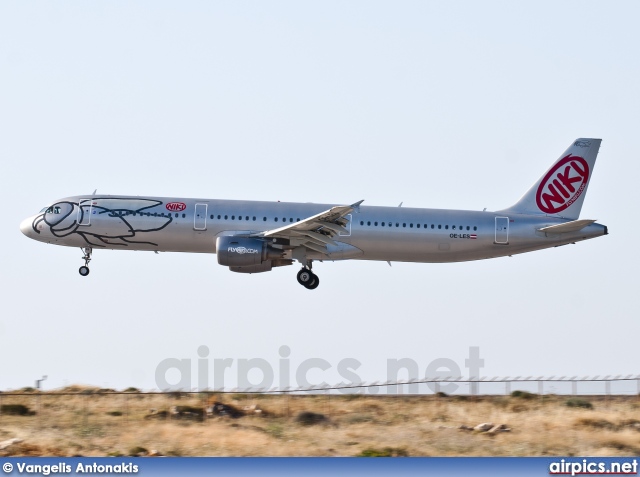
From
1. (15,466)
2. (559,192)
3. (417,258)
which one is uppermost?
(559,192)

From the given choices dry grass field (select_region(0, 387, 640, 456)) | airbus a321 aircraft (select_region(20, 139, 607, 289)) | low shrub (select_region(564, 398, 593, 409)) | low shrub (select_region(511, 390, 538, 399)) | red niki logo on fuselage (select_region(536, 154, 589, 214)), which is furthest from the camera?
red niki logo on fuselage (select_region(536, 154, 589, 214))

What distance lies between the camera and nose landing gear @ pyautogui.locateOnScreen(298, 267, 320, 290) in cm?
4984

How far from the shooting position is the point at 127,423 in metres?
36.4

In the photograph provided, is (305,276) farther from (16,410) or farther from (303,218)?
(16,410)

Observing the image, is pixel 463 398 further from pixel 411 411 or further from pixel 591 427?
pixel 591 427

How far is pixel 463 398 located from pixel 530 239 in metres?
10.6

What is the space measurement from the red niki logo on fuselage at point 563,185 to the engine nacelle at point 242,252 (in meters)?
13.0

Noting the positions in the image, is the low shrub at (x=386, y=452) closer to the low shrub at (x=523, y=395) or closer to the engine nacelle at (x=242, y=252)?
the low shrub at (x=523, y=395)

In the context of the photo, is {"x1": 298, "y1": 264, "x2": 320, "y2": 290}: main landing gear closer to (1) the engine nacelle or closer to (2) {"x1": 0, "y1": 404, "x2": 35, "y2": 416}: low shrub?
(1) the engine nacelle

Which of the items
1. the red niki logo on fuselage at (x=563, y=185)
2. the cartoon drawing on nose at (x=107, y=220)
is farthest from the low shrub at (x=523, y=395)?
the cartoon drawing on nose at (x=107, y=220)

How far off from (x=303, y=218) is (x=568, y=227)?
38.1 ft

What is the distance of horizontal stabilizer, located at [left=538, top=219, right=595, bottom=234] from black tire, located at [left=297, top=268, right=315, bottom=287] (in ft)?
34.6

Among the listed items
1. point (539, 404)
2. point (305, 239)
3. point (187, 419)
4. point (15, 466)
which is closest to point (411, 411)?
point (539, 404)

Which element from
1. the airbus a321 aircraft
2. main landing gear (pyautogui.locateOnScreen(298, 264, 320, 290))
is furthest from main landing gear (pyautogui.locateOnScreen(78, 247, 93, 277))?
main landing gear (pyautogui.locateOnScreen(298, 264, 320, 290))
